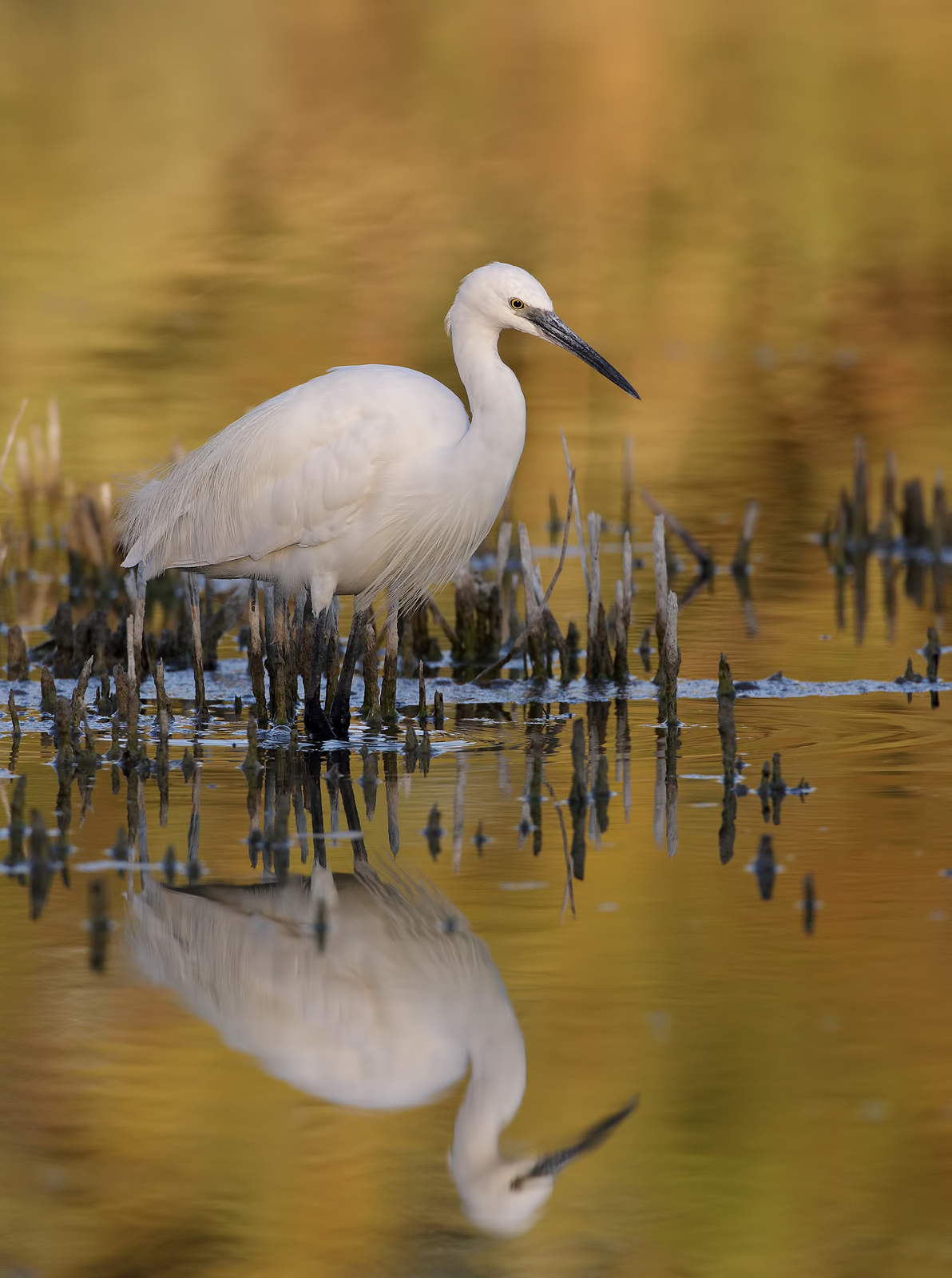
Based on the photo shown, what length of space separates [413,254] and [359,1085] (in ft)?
58.1

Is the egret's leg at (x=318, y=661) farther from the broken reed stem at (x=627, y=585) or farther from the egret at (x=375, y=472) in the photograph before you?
the broken reed stem at (x=627, y=585)

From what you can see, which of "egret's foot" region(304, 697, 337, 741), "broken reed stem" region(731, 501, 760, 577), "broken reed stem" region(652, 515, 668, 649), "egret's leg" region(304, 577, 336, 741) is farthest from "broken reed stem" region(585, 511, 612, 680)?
"broken reed stem" region(731, 501, 760, 577)

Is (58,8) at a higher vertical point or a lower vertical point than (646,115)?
higher

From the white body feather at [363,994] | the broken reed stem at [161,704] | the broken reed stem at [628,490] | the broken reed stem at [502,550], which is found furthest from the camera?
the broken reed stem at [628,490]

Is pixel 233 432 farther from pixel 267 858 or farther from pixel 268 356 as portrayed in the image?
pixel 268 356

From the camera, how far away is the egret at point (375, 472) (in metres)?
7.44

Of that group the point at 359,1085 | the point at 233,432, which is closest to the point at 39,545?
the point at 233,432

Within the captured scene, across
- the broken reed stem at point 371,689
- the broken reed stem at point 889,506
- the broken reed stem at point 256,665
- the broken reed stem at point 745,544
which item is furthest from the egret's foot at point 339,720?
the broken reed stem at point 889,506

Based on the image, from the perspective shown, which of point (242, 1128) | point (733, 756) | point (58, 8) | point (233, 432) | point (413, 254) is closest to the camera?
point (242, 1128)

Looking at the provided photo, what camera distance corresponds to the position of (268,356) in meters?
17.2

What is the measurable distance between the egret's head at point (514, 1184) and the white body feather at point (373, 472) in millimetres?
3654

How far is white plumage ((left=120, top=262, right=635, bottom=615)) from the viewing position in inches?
293

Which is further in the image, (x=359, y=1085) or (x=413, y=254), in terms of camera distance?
(x=413, y=254)

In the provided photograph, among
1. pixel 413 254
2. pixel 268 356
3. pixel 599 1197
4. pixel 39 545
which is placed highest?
pixel 413 254
